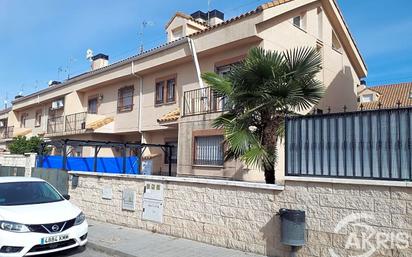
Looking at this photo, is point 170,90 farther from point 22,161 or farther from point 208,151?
point 22,161

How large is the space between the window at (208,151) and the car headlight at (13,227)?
8327 mm

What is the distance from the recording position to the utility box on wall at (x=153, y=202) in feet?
29.7

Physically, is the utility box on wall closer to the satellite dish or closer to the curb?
the curb

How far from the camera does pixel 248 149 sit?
25.3 feet

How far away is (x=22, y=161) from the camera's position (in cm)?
1736

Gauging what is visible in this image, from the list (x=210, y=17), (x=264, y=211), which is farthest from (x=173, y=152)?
(x=264, y=211)

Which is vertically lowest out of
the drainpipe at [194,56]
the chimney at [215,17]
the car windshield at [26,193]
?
the car windshield at [26,193]

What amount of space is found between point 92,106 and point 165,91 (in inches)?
330

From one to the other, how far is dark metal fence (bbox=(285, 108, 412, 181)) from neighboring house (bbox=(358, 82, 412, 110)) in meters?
19.8

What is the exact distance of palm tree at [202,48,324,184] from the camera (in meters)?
7.95

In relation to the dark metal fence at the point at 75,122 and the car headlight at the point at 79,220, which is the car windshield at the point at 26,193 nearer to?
the car headlight at the point at 79,220

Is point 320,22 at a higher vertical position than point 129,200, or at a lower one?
higher

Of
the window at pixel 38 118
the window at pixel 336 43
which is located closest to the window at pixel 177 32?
the window at pixel 336 43

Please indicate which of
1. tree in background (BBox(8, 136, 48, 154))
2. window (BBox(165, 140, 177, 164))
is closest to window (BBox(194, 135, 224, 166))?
window (BBox(165, 140, 177, 164))
